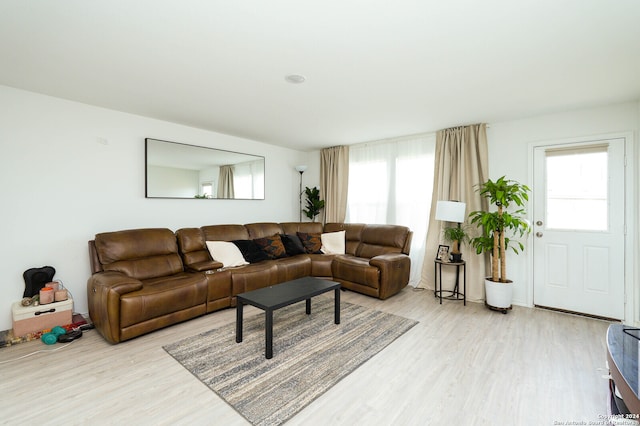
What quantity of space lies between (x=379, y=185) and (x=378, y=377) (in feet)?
11.2

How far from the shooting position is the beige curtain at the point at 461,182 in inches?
152

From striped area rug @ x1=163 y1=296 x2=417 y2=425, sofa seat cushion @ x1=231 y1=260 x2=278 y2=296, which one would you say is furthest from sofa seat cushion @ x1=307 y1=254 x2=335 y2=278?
striped area rug @ x1=163 y1=296 x2=417 y2=425

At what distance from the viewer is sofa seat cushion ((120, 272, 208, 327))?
2580mm

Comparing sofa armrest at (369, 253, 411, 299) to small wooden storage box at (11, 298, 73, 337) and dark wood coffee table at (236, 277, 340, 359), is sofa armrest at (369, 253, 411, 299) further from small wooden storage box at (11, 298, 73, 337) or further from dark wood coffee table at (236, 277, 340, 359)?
small wooden storage box at (11, 298, 73, 337)

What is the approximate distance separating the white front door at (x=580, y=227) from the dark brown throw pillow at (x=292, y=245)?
10.8 feet

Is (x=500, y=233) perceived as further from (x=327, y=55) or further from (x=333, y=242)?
(x=327, y=55)

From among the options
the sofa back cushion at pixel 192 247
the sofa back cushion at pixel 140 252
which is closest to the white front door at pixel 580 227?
the sofa back cushion at pixel 192 247

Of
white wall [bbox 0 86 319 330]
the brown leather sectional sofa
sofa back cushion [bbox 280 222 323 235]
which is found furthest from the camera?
sofa back cushion [bbox 280 222 323 235]

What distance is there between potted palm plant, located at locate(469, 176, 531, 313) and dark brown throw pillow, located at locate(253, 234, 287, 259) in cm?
276

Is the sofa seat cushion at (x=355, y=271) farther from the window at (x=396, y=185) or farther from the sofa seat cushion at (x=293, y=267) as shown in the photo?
the window at (x=396, y=185)

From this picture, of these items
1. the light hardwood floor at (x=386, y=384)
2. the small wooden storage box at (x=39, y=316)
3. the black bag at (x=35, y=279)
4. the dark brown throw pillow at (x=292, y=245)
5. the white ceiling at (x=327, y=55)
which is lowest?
the light hardwood floor at (x=386, y=384)

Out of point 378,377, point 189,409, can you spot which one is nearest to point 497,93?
point 378,377

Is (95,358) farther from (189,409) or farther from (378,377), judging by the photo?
(378,377)

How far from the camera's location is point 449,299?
3.94 m
